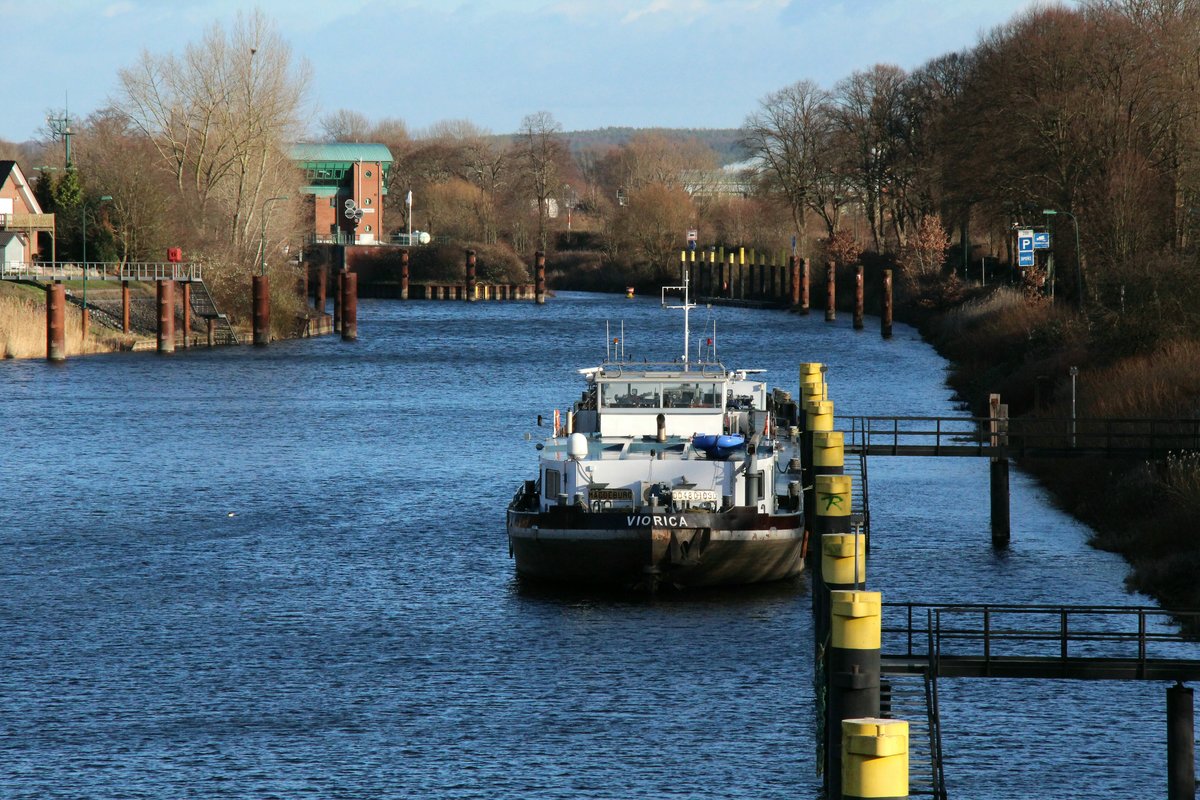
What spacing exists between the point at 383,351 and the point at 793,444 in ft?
206

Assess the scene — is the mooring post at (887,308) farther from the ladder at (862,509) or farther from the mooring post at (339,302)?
the ladder at (862,509)

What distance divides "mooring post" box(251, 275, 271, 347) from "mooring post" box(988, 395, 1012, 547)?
69287 mm

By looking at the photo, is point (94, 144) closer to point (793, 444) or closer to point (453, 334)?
point (453, 334)

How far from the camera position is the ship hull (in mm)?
37281

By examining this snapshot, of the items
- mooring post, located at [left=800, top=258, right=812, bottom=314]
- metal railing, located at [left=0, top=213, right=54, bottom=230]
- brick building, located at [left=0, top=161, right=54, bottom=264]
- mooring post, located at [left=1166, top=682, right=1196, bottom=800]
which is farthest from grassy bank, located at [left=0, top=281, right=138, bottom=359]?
mooring post, located at [left=1166, top=682, right=1196, bottom=800]

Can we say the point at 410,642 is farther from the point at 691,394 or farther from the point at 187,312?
the point at 187,312

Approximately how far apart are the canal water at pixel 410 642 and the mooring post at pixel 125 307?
109 feet

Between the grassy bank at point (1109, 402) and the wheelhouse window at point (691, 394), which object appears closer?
the grassy bank at point (1109, 402)

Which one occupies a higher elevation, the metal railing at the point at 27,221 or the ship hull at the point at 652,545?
the metal railing at the point at 27,221

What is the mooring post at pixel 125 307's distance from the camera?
99.5 m

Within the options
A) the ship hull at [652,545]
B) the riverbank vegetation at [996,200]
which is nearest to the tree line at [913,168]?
the riverbank vegetation at [996,200]

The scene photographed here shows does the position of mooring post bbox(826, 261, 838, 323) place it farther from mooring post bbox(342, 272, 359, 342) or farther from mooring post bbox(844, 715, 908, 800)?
mooring post bbox(844, 715, 908, 800)

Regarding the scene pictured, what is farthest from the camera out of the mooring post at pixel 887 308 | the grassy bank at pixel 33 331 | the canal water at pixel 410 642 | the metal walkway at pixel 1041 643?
the mooring post at pixel 887 308

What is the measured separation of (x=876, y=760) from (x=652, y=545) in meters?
21.4
